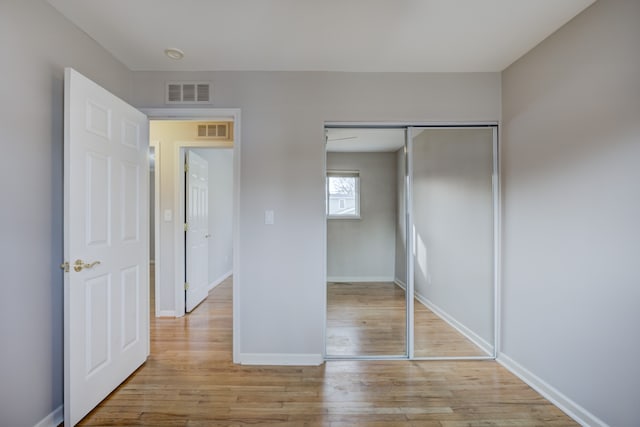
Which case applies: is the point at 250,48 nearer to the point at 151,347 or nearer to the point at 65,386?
the point at 65,386

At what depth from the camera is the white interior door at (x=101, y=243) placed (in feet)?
→ 5.62

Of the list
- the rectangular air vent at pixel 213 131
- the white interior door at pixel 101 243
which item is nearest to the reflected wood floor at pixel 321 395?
the white interior door at pixel 101 243

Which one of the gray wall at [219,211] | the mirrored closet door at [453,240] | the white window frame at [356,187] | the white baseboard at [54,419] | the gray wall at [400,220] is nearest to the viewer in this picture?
the white baseboard at [54,419]

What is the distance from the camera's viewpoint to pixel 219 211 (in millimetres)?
5320

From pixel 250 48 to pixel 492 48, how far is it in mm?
1809

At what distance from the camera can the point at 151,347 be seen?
9.27ft

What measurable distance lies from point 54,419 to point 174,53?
257cm

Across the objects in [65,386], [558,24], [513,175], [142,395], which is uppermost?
[558,24]

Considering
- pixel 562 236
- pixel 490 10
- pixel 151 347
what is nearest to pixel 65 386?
pixel 151 347

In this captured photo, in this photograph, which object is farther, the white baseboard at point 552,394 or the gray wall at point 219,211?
the gray wall at point 219,211

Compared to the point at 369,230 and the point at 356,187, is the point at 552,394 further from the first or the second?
the point at 356,187

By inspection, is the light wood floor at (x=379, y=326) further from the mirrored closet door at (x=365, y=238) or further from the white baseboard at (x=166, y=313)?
the white baseboard at (x=166, y=313)

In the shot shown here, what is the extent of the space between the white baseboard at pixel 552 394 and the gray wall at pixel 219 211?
4.19 m

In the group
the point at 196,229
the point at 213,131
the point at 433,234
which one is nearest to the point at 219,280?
the point at 196,229
